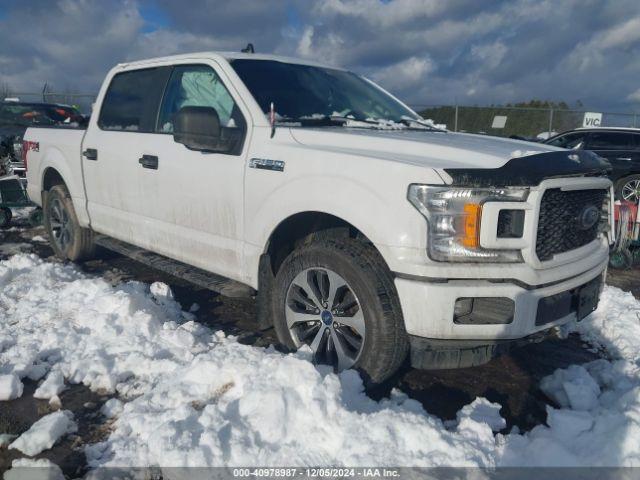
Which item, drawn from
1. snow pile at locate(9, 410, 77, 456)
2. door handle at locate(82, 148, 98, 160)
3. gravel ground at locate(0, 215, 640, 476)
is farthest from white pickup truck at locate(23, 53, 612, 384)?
snow pile at locate(9, 410, 77, 456)

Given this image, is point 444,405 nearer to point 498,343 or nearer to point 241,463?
point 498,343

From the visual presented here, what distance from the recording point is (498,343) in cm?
275

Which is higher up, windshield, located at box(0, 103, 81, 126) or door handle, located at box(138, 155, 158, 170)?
windshield, located at box(0, 103, 81, 126)

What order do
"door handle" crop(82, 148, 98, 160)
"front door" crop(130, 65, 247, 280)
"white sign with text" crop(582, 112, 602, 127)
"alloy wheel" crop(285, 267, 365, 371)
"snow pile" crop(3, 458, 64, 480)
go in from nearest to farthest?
"snow pile" crop(3, 458, 64, 480) < "alloy wheel" crop(285, 267, 365, 371) < "front door" crop(130, 65, 247, 280) < "door handle" crop(82, 148, 98, 160) < "white sign with text" crop(582, 112, 602, 127)

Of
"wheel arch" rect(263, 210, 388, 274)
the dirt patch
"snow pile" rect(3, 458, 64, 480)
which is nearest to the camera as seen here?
"snow pile" rect(3, 458, 64, 480)

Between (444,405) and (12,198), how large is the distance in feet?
23.8

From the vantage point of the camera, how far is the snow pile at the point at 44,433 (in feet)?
8.56

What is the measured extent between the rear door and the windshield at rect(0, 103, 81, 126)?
5860 millimetres

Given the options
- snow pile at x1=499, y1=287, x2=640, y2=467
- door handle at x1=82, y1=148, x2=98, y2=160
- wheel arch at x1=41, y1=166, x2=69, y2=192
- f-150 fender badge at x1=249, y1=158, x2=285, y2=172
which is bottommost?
snow pile at x1=499, y1=287, x2=640, y2=467

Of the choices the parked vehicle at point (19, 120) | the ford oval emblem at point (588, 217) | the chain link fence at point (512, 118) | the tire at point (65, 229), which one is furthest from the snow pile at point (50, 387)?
the chain link fence at point (512, 118)

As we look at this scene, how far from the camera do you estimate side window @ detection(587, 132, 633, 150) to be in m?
10.8

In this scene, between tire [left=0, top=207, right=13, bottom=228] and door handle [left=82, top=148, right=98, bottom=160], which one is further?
tire [left=0, top=207, right=13, bottom=228]

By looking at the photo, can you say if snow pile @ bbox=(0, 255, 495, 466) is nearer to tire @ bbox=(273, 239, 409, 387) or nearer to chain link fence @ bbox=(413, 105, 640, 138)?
tire @ bbox=(273, 239, 409, 387)

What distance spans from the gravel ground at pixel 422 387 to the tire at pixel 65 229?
1.33m
